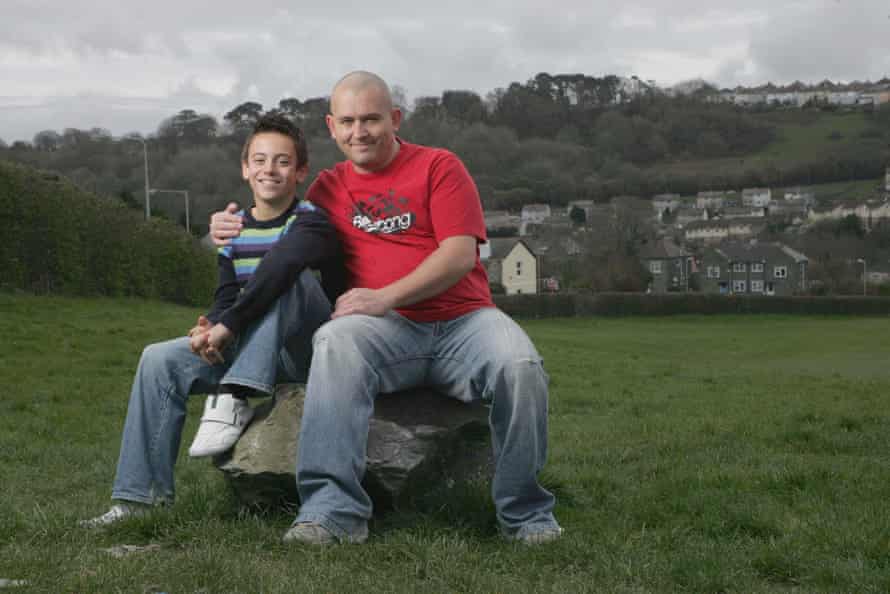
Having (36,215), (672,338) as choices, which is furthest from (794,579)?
(672,338)

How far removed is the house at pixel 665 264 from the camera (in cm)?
9368

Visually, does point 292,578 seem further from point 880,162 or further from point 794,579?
point 880,162

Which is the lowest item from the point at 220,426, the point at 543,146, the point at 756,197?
the point at 220,426

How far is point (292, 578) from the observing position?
13.1ft

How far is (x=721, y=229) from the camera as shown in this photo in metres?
130

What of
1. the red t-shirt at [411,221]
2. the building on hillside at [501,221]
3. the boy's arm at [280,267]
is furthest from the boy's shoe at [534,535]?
the building on hillside at [501,221]

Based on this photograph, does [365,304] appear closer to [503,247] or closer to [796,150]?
[503,247]

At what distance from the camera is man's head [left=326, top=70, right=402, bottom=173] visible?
5.38 metres

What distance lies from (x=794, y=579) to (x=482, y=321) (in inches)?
75.8

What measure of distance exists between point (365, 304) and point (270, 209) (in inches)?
35.8

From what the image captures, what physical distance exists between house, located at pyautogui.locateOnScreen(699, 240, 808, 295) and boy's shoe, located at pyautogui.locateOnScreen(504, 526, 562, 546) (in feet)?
301

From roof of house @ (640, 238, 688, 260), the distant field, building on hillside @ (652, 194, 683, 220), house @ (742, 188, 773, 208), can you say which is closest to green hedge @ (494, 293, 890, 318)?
roof of house @ (640, 238, 688, 260)

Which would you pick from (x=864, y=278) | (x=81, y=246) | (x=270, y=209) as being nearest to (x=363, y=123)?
(x=270, y=209)

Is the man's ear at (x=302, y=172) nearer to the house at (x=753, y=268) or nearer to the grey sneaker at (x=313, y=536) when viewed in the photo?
the grey sneaker at (x=313, y=536)
